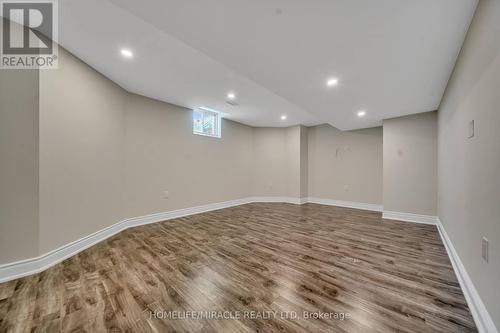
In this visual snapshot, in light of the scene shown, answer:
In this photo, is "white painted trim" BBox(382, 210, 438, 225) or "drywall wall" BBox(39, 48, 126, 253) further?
"white painted trim" BBox(382, 210, 438, 225)

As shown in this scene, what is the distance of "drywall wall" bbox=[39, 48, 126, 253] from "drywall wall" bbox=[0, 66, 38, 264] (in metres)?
0.07

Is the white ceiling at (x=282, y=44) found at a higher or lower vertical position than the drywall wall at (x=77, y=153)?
higher

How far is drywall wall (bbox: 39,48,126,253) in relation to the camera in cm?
219

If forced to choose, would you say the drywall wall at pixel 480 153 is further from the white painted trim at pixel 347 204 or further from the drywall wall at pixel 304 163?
the drywall wall at pixel 304 163

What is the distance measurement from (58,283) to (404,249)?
431 centimetres

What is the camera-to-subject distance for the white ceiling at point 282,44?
146 cm

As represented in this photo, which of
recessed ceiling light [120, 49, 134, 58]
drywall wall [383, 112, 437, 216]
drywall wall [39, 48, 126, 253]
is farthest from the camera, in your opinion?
drywall wall [383, 112, 437, 216]

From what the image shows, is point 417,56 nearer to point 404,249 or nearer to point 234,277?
point 404,249

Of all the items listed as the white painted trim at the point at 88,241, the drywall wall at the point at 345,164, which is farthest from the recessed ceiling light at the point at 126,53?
the drywall wall at the point at 345,164

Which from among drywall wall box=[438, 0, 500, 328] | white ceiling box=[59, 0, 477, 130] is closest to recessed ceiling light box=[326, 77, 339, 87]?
white ceiling box=[59, 0, 477, 130]

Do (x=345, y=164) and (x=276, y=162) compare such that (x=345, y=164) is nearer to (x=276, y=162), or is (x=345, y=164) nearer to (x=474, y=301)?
(x=276, y=162)

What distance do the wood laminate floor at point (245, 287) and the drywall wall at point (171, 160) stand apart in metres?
1.06

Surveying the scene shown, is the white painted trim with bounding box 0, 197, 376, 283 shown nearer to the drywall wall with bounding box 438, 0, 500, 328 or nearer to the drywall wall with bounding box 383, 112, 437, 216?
the drywall wall with bounding box 383, 112, 437, 216

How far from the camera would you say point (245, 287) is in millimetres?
1782
